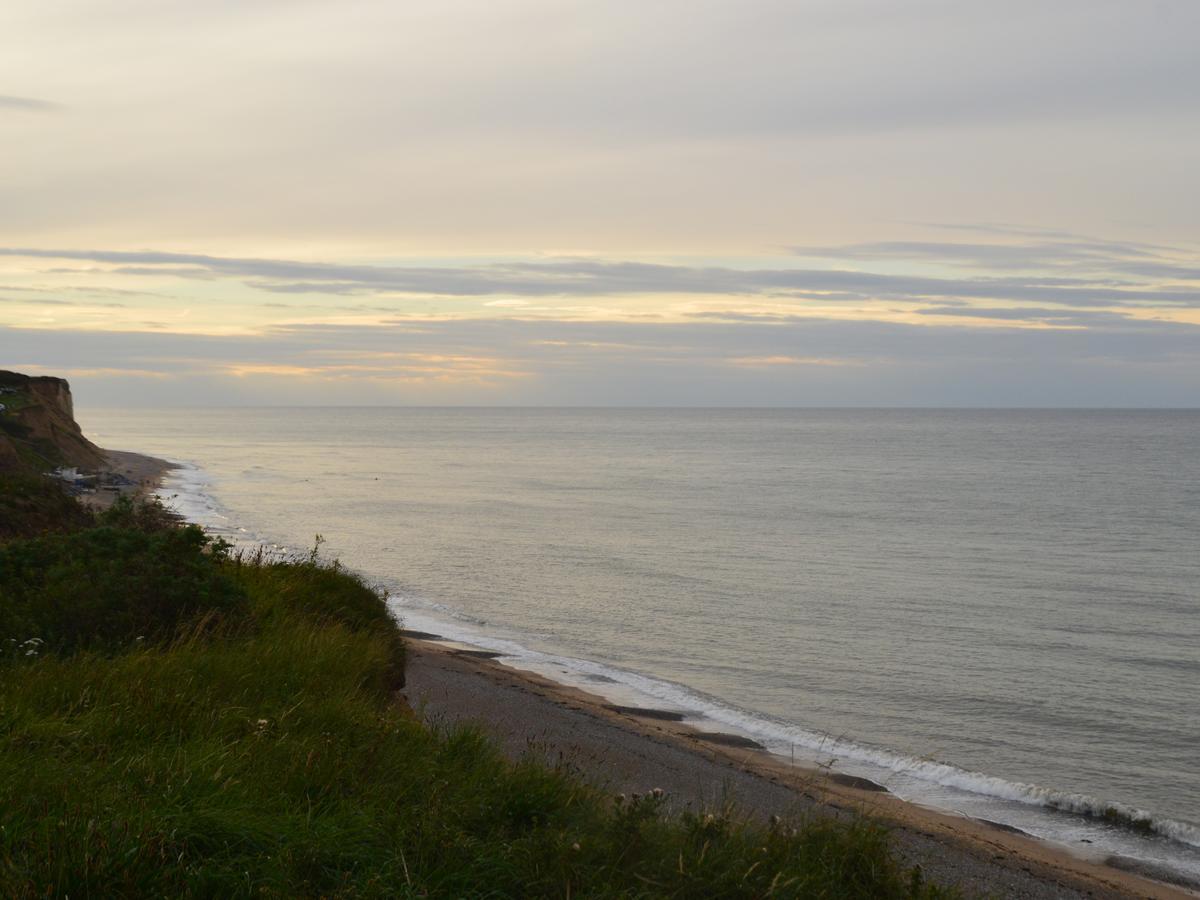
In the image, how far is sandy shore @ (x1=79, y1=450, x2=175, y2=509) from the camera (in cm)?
4302

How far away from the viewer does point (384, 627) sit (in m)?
13.5

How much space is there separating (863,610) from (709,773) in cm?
1633

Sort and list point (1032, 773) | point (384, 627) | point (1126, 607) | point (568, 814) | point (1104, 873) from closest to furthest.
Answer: point (568, 814) → point (1104, 873) → point (384, 627) → point (1032, 773) → point (1126, 607)

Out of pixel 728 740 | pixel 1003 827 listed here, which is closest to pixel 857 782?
pixel 1003 827

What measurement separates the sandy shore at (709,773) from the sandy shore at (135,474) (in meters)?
28.0

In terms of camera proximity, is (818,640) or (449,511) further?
(449,511)

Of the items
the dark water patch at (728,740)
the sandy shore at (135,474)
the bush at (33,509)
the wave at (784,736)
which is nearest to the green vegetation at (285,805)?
the wave at (784,736)

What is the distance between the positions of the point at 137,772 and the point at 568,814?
2.51 metres

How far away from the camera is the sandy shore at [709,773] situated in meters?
11.4

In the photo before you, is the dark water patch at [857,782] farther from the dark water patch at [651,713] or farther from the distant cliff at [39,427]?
the distant cliff at [39,427]

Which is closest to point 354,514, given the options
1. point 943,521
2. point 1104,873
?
point 943,521

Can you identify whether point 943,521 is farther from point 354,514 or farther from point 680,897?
point 680,897

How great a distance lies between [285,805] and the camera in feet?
19.4

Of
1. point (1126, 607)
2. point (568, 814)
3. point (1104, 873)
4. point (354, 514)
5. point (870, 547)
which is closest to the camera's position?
point (568, 814)
